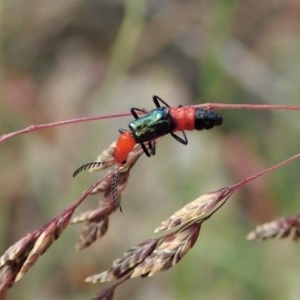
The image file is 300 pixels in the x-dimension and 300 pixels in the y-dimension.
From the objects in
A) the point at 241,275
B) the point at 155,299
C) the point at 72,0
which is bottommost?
the point at 155,299

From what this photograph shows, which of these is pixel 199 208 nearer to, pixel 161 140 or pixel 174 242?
pixel 174 242

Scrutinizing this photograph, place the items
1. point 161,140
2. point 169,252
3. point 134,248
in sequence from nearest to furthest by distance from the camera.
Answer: point 169,252, point 134,248, point 161,140

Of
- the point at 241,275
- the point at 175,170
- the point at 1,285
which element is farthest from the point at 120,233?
the point at 1,285

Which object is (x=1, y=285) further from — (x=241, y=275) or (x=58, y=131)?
(x=58, y=131)

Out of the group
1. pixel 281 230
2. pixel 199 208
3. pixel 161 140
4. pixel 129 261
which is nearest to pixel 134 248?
pixel 129 261

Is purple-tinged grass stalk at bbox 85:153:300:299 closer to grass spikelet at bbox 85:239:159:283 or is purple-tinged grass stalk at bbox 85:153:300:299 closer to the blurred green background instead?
grass spikelet at bbox 85:239:159:283

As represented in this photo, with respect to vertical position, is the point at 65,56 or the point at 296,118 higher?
the point at 65,56
